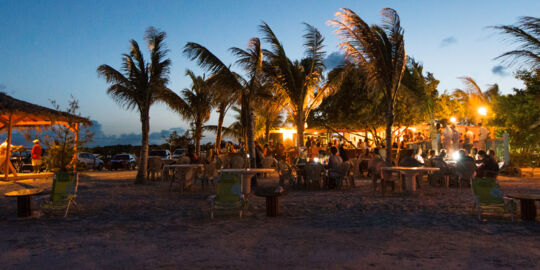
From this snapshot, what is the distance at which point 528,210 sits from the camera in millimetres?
5504

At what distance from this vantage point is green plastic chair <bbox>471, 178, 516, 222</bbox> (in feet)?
18.1

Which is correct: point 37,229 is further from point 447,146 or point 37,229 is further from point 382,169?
point 447,146

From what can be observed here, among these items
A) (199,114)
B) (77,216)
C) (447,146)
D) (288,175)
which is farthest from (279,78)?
(77,216)

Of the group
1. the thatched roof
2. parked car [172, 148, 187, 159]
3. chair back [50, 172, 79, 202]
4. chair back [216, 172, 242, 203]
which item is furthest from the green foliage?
the thatched roof

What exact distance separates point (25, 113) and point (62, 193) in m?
9.50

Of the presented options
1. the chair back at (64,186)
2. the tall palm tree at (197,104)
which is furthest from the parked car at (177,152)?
the chair back at (64,186)

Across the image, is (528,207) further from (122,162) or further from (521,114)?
(122,162)

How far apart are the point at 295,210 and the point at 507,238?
337cm

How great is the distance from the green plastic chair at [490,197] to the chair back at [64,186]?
7018mm

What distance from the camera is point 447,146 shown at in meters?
15.6

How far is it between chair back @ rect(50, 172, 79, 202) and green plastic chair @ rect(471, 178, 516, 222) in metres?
7.02

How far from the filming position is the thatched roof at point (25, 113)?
42.3 ft

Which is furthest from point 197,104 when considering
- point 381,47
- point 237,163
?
point 381,47

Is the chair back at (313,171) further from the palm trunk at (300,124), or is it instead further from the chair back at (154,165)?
the chair back at (154,165)
